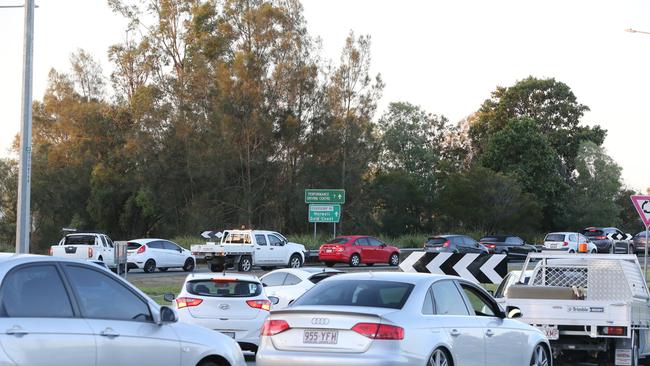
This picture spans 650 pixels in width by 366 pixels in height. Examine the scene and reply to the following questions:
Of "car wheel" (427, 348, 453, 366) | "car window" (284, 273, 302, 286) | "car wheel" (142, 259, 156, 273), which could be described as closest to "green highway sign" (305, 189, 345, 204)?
"car wheel" (142, 259, 156, 273)

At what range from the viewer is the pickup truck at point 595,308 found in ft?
47.2

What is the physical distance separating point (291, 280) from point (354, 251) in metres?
23.3

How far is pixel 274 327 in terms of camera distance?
1070 cm

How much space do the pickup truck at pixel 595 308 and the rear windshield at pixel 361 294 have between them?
422cm

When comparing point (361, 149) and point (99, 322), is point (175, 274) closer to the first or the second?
point (361, 149)

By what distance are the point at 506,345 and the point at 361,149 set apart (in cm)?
5341

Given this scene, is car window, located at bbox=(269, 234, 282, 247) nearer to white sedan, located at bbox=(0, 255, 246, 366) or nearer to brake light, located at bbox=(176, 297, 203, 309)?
brake light, located at bbox=(176, 297, 203, 309)

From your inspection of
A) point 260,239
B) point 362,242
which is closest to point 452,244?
point 362,242

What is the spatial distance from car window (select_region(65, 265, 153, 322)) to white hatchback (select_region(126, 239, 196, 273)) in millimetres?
32524

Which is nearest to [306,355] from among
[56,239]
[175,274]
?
[175,274]

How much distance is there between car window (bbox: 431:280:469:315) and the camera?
11.0 meters

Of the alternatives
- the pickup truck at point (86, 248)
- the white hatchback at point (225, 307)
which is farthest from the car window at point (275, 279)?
the pickup truck at point (86, 248)

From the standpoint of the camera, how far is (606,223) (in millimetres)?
77875

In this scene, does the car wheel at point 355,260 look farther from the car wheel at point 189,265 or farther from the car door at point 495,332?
the car door at point 495,332
